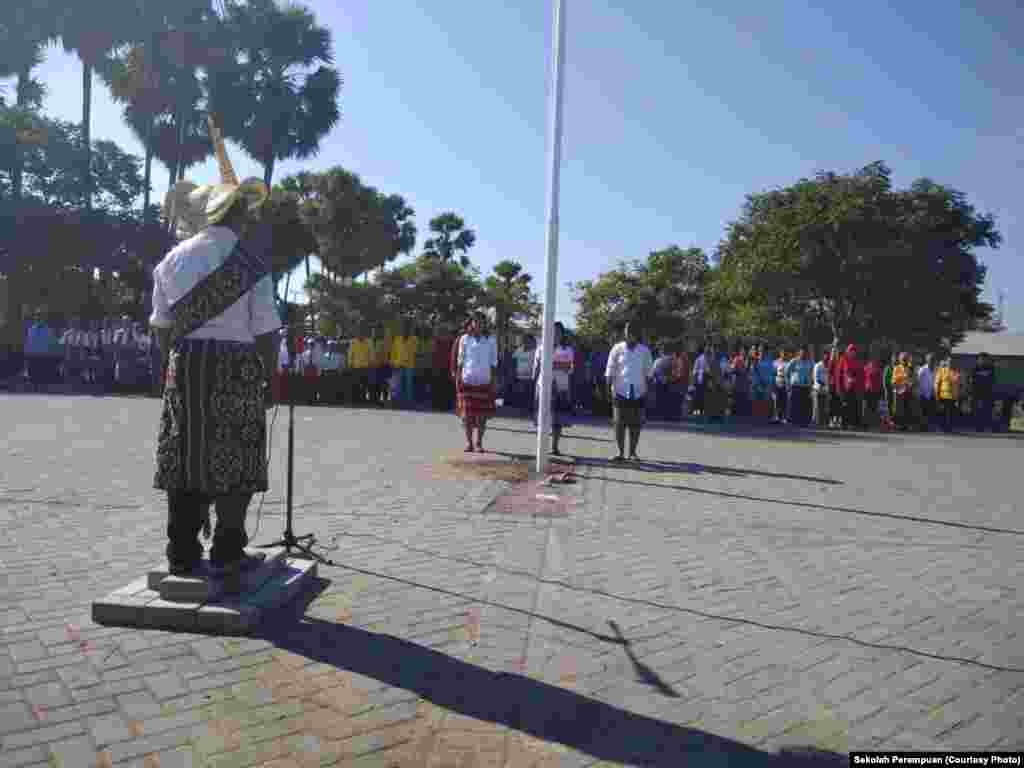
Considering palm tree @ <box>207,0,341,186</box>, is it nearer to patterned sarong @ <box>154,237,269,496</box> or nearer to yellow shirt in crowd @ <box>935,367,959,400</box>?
yellow shirt in crowd @ <box>935,367,959,400</box>

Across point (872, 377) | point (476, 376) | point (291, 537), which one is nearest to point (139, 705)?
point (291, 537)

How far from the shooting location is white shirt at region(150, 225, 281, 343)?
13.5 ft

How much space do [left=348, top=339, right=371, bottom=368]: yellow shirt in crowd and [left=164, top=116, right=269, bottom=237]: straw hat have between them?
1640 cm

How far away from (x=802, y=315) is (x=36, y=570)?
1276 inches

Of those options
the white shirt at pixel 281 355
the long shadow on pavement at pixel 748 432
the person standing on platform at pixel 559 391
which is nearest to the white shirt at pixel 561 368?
the person standing on platform at pixel 559 391

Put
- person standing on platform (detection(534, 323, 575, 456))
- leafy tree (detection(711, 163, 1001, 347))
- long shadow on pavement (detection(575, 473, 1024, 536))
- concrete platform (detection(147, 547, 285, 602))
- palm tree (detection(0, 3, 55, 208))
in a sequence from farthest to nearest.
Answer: leafy tree (detection(711, 163, 1001, 347)), palm tree (detection(0, 3, 55, 208)), person standing on platform (detection(534, 323, 575, 456)), long shadow on pavement (detection(575, 473, 1024, 536)), concrete platform (detection(147, 547, 285, 602))

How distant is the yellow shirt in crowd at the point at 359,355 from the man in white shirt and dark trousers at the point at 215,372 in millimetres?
16619

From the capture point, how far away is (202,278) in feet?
13.4

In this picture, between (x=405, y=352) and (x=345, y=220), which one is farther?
(x=345, y=220)

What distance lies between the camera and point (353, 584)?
4.93m

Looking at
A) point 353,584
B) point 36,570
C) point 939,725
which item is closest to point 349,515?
point 353,584

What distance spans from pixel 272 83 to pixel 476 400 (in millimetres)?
22878

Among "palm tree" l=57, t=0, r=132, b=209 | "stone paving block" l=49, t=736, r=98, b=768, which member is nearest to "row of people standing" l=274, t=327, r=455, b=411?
"palm tree" l=57, t=0, r=132, b=209

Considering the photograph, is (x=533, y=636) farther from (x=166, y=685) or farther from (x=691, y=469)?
(x=691, y=469)
